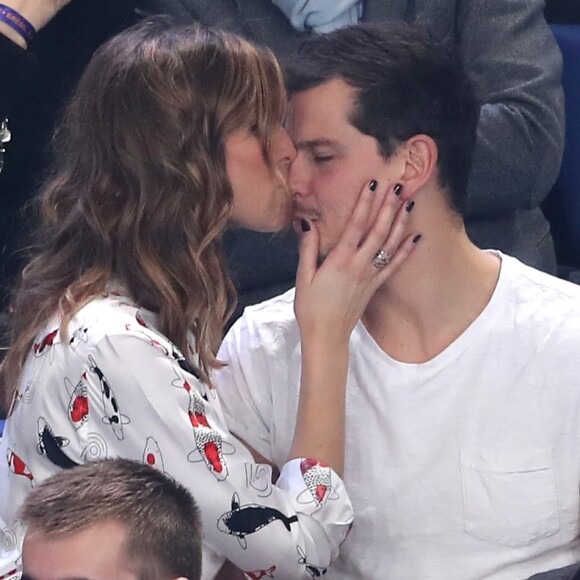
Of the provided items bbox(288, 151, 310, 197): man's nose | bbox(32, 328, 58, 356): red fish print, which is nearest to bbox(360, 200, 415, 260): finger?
bbox(288, 151, 310, 197): man's nose

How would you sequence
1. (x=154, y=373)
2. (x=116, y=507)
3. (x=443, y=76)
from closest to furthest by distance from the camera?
(x=116, y=507) → (x=154, y=373) → (x=443, y=76)

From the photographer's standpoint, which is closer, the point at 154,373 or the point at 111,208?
the point at 154,373

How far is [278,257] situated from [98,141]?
0.64m

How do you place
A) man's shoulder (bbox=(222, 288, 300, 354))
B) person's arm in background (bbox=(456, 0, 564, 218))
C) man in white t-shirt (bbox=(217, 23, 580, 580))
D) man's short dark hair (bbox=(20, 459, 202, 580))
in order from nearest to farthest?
man's short dark hair (bbox=(20, 459, 202, 580)) → man in white t-shirt (bbox=(217, 23, 580, 580)) → man's shoulder (bbox=(222, 288, 300, 354)) → person's arm in background (bbox=(456, 0, 564, 218))

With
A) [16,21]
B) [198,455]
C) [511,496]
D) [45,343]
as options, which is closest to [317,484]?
[198,455]

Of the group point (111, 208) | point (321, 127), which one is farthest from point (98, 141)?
point (321, 127)

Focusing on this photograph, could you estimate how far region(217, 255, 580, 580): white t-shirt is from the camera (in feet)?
4.65

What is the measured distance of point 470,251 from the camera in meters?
1.52

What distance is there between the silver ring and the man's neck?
4 centimetres

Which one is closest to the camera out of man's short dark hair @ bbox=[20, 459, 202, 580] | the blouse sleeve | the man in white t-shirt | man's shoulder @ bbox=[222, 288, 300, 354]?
man's short dark hair @ bbox=[20, 459, 202, 580]

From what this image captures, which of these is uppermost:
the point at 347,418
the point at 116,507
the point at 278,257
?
the point at 116,507

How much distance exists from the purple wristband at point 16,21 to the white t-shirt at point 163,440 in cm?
36

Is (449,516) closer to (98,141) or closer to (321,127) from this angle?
(321,127)

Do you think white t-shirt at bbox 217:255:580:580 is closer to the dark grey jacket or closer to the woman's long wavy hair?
the woman's long wavy hair
